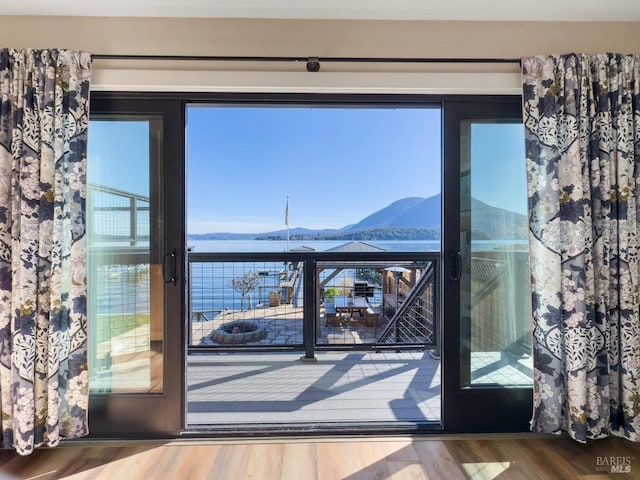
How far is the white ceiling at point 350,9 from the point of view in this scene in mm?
1676

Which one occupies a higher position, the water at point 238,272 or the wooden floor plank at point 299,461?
the water at point 238,272

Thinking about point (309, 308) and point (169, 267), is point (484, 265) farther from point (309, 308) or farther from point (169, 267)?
point (169, 267)

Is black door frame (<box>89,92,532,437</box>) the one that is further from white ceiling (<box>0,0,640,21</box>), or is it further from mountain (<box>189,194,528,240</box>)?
mountain (<box>189,194,528,240</box>)

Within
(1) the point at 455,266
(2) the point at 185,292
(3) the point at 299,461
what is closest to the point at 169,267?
(2) the point at 185,292

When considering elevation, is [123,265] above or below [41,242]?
below

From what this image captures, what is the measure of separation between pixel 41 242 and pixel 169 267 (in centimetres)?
61

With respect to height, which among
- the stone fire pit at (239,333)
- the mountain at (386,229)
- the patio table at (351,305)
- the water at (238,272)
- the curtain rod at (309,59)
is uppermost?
the curtain rod at (309,59)

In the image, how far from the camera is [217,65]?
69.7 inches

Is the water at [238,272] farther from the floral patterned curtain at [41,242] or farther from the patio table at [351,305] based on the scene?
the floral patterned curtain at [41,242]

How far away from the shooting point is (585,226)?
1.67m

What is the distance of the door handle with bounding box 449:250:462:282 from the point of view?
1842 millimetres

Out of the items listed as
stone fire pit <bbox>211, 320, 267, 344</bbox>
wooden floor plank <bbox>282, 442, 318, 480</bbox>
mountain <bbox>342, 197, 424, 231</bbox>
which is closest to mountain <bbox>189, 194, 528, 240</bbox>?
mountain <bbox>342, 197, 424, 231</bbox>

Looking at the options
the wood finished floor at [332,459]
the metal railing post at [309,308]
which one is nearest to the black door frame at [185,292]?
the wood finished floor at [332,459]

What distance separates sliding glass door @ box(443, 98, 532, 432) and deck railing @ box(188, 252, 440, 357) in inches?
44.9
